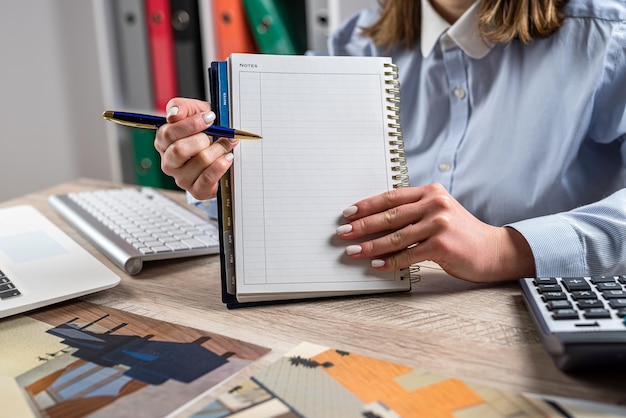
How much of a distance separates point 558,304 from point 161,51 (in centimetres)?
189

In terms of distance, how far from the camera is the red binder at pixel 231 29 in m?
2.11

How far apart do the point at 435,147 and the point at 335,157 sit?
40cm

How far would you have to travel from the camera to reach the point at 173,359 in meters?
0.63

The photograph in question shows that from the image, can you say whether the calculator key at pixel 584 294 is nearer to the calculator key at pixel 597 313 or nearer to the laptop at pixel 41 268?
the calculator key at pixel 597 313

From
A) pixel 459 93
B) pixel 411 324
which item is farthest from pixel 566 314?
pixel 459 93

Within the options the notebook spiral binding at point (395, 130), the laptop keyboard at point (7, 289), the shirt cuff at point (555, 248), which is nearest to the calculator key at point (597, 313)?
the shirt cuff at point (555, 248)

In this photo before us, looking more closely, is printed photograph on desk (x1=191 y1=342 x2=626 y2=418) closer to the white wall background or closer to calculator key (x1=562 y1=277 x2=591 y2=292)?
calculator key (x1=562 y1=277 x2=591 y2=292)

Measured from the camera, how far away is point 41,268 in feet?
2.83

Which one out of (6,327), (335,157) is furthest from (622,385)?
(6,327)

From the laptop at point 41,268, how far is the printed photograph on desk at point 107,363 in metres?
0.03

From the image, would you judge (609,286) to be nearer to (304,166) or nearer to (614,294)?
(614,294)

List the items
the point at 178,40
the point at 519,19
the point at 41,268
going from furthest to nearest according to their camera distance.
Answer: the point at 178,40 → the point at 519,19 → the point at 41,268

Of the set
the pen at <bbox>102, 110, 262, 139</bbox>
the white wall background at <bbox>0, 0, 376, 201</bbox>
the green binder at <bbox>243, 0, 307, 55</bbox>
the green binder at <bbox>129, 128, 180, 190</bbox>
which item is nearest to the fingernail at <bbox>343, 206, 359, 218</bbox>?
the pen at <bbox>102, 110, 262, 139</bbox>

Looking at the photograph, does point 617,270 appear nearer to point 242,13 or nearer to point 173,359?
point 173,359
